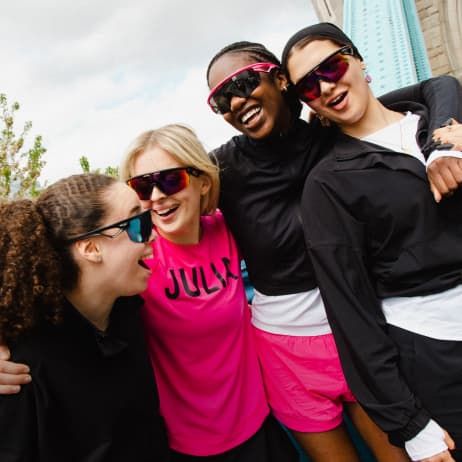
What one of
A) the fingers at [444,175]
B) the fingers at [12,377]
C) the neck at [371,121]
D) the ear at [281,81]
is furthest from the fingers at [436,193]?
the fingers at [12,377]

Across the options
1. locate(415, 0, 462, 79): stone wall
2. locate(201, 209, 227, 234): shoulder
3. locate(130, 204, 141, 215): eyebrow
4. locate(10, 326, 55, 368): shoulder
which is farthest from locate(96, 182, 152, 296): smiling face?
locate(415, 0, 462, 79): stone wall

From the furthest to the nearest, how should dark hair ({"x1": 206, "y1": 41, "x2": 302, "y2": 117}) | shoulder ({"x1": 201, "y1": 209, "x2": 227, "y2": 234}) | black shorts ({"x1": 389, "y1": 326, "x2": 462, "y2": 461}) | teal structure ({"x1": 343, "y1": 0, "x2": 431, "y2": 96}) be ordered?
teal structure ({"x1": 343, "y1": 0, "x2": 431, "y2": 96})
shoulder ({"x1": 201, "y1": 209, "x2": 227, "y2": 234})
dark hair ({"x1": 206, "y1": 41, "x2": 302, "y2": 117})
black shorts ({"x1": 389, "y1": 326, "x2": 462, "y2": 461})

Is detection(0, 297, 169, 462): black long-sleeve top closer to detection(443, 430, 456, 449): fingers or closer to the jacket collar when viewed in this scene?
the jacket collar

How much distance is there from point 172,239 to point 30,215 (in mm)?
611

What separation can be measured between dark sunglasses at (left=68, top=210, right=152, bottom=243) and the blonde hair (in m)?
0.37

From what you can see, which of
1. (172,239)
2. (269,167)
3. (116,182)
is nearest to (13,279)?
(116,182)

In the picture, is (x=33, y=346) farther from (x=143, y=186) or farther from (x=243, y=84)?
(x=243, y=84)

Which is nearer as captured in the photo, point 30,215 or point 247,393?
point 30,215

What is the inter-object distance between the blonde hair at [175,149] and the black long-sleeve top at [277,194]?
13 cm

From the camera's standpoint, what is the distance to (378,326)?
115cm

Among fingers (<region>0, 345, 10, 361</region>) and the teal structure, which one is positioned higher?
the teal structure

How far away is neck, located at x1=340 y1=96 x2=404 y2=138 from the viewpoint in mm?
1425

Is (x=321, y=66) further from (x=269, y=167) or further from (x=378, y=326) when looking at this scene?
(x=378, y=326)

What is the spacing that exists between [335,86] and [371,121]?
22cm
